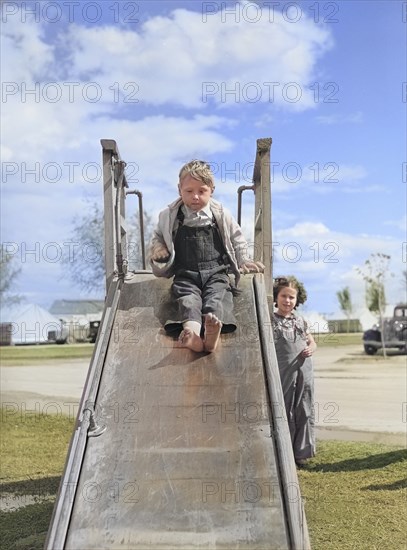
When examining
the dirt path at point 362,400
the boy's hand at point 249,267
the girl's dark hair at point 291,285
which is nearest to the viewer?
the boy's hand at point 249,267

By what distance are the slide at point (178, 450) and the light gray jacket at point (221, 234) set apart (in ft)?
1.37

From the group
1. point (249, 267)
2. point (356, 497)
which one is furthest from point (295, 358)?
point (249, 267)

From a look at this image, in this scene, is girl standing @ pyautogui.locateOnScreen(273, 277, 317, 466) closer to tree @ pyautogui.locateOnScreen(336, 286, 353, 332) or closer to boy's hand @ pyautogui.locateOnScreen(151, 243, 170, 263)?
boy's hand @ pyautogui.locateOnScreen(151, 243, 170, 263)

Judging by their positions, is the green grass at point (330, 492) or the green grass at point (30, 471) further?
the green grass at point (30, 471)

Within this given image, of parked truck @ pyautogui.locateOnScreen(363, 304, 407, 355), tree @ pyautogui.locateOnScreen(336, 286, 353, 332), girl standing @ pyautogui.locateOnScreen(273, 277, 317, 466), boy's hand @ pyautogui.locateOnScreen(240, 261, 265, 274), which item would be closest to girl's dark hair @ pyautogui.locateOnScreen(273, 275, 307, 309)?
girl standing @ pyautogui.locateOnScreen(273, 277, 317, 466)

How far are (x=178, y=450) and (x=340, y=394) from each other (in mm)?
11536

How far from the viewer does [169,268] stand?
17.0 feet

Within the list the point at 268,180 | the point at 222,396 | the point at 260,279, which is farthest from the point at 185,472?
the point at 268,180

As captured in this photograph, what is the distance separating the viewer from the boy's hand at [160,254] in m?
5.17

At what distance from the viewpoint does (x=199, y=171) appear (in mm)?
5082

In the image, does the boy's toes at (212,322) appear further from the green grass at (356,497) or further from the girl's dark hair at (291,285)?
the girl's dark hair at (291,285)

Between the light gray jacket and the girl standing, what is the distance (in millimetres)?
1445

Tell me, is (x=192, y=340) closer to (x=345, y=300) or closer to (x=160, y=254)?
(x=160, y=254)

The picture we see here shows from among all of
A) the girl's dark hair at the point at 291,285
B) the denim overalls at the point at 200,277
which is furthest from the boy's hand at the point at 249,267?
the girl's dark hair at the point at 291,285
